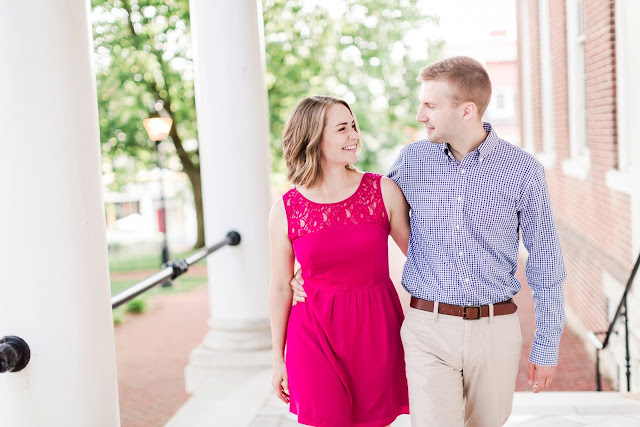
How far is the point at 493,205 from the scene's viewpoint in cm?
280

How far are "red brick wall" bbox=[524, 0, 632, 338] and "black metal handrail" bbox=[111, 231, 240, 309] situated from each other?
4.22 metres

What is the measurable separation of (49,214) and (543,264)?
180 cm

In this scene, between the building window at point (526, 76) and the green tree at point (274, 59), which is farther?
the green tree at point (274, 59)

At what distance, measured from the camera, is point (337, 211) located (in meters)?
2.92

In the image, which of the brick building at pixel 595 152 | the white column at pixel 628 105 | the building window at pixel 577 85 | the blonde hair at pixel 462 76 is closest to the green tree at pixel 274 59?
the brick building at pixel 595 152

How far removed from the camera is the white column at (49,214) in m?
2.43

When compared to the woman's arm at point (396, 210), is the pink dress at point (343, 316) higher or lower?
lower

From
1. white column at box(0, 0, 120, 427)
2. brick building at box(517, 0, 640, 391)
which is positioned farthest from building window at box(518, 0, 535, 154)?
white column at box(0, 0, 120, 427)

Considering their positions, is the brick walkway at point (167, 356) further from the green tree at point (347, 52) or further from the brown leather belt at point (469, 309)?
the green tree at point (347, 52)

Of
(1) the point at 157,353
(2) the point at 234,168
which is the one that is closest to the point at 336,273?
(2) the point at 234,168

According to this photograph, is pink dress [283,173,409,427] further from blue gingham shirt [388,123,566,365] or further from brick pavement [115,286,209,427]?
brick pavement [115,286,209,427]

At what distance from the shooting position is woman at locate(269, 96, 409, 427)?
2895mm

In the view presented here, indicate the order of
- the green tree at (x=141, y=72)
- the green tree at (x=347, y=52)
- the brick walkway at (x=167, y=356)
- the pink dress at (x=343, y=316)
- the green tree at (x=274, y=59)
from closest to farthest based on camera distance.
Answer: the pink dress at (x=343, y=316)
the brick walkway at (x=167, y=356)
the green tree at (x=141, y=72)
the green tree at (x=274, y=59)
the green tree at (x=347, y=52)

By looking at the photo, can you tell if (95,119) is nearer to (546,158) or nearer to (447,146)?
(447,146)
